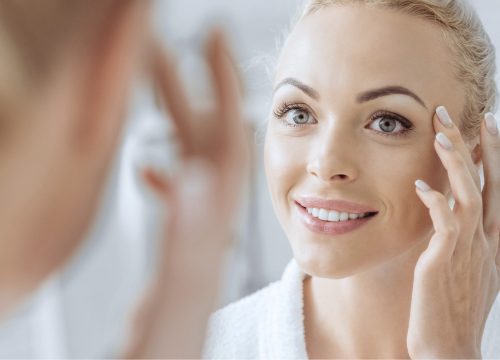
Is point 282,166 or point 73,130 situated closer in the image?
point 73,130

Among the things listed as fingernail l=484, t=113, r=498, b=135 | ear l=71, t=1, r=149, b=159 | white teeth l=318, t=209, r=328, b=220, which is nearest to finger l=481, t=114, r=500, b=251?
fingernail l=484, t=113, r=498, b=135

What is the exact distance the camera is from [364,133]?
873 millimetres

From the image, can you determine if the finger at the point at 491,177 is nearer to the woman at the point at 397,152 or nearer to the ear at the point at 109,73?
the woman at the point at 397,152

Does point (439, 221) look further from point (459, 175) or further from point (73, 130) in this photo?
point (73, 130)

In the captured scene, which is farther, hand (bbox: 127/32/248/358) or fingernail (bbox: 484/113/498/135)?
fingernail (bbox: 484/113/498/135)

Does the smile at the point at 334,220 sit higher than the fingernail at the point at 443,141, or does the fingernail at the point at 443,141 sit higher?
the fingernail at the point at 443,141

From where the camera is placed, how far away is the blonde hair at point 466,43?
881 millimetres

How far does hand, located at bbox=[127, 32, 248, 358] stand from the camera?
0.29 meters

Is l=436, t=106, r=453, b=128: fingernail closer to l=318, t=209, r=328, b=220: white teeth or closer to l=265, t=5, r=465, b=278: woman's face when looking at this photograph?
l=265, t=5, r=465, b=278: woman's face

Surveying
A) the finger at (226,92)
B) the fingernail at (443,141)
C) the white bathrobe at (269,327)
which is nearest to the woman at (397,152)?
the fingernail at (443,141)

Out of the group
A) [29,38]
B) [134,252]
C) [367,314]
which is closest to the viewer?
[29,38]

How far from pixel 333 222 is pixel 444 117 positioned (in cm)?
18

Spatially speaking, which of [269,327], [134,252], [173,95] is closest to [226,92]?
[173,95]

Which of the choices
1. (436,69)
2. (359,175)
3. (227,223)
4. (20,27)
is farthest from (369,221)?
(20,27)
